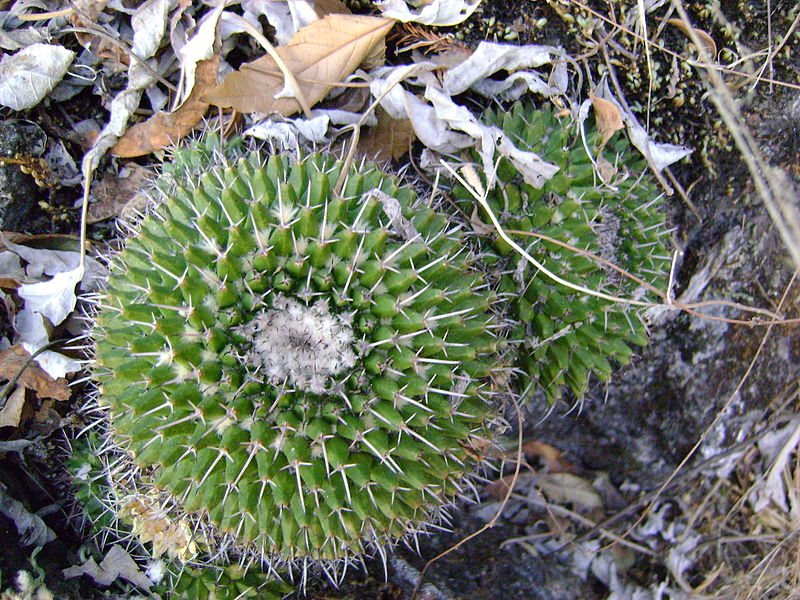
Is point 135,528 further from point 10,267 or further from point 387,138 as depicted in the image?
point 387,138

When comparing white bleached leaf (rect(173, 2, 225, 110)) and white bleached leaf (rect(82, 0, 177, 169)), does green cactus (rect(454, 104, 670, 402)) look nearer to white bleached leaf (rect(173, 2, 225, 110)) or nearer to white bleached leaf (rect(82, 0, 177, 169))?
white bleached leaf (rect(173, 2, 225, 110))

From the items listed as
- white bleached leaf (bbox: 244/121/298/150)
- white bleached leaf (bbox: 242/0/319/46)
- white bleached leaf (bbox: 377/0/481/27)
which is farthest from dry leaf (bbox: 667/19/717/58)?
white bleached leaf (bbox: 244/121/298/150)

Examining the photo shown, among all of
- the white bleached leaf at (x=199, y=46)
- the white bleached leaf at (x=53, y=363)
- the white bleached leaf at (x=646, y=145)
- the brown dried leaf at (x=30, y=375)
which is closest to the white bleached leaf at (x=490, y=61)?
the white bleached leaf at (x=646, y=145)

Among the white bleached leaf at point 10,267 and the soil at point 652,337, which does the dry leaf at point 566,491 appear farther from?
the white bleached leaf at point 10,267

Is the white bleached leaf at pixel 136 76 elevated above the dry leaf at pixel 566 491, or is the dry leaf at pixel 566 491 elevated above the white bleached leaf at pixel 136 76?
the white bleached leaf at pixel 136 76

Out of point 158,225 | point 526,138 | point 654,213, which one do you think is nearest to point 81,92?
point 158,225

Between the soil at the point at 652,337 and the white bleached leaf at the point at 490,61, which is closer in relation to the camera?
the white bleached leaf at the point at 490,61

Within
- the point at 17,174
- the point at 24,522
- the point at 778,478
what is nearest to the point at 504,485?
the point at 778,478
